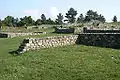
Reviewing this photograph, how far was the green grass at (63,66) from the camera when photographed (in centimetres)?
923

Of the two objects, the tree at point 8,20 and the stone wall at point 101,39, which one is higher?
the tree at point 8,20

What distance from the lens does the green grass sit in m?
9.23

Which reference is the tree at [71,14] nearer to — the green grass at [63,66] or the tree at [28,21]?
the tree at [28,21]

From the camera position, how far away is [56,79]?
8984 millimetres

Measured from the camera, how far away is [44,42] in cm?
1591

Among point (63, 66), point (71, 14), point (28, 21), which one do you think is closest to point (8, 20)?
point (28, 21)

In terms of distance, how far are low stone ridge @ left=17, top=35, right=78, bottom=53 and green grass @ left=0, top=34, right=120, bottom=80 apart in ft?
5.82

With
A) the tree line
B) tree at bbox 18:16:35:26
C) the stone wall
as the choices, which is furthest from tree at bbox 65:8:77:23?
the stone wall

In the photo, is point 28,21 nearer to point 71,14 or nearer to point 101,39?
point 71,14

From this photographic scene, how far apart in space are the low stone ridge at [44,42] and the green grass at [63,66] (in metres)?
1.77

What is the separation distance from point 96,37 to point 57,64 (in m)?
6.57

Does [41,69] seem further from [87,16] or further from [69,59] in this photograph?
[87,16]

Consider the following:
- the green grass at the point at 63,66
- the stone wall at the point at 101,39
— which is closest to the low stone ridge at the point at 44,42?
the stone wall at the point at 101,39

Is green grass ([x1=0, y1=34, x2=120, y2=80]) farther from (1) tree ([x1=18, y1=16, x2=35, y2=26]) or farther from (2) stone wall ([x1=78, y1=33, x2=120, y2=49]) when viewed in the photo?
(1) tree ([x1=18, y1=16, x2=35, y2=26])
